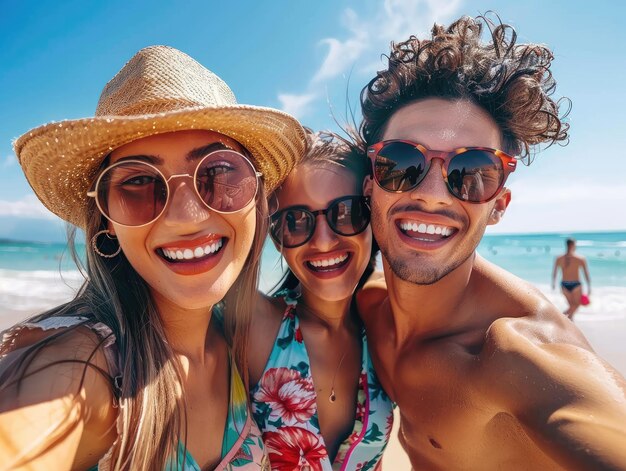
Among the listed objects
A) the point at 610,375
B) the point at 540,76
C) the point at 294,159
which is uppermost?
the point at 540,76

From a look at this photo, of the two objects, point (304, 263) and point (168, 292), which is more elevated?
point (304, 263)

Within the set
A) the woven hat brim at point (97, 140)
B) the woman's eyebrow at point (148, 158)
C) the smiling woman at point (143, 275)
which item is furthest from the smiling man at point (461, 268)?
the woman's eyebrow at point (148, 158)

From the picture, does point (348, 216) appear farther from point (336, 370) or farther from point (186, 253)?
point (186, 253)

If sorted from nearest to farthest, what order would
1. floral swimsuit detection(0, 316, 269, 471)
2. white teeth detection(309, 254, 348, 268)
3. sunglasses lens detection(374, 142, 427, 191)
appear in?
1. floral swimsuit detection(0, 316, 269, 471)
2. sunglasses lens detection(374, 142, 427, 191)
3. white teeth detection(309, 254, 348, 268)

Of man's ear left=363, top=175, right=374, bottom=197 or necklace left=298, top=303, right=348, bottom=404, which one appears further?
man's ear left=363, top=175, right=374, bottom=197

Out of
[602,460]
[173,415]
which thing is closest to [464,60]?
[602,460]

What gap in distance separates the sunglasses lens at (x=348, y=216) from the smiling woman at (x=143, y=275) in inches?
21.0

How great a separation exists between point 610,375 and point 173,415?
5.55 feet

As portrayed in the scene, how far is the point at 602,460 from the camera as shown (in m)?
1.19

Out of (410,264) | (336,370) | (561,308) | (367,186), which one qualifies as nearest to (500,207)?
(410,264)

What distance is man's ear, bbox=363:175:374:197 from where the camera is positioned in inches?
97.7

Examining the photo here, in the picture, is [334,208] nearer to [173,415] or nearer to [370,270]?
[370,270]

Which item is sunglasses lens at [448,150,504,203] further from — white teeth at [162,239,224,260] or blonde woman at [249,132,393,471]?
white teeth at [162,239,224,260]

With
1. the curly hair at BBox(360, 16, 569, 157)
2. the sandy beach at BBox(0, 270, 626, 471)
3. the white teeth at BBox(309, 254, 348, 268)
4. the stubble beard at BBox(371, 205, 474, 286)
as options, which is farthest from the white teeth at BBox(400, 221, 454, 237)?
the sandy beach at BBox(0, 270, 626, 471)
